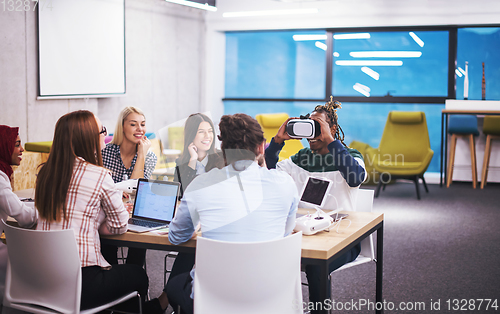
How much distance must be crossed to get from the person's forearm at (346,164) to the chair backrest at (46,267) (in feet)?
4.28

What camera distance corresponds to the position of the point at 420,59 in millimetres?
7328

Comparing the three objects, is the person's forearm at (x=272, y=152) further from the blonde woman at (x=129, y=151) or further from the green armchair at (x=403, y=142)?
the green armchair at (x=403, y=142)

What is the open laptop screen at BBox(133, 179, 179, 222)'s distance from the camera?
2240 mm

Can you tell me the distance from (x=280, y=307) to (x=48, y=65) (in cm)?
421

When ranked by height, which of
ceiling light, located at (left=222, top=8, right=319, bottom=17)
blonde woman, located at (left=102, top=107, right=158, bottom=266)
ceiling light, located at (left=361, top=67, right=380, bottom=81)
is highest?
ceiling light, located at (left=222, top=8, right=319, bottom=17)

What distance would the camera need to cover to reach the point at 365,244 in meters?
2.52

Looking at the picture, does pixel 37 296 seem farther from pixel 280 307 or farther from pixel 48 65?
pixel 48 65

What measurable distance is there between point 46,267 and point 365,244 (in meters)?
1.54

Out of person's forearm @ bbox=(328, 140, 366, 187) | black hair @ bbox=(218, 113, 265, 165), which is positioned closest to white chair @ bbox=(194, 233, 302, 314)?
black hair @ bbox=(218, 113, 265, 165)

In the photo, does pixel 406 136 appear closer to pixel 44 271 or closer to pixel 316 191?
pixel 316 191

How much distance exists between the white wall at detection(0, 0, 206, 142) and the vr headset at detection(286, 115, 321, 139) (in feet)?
10.9

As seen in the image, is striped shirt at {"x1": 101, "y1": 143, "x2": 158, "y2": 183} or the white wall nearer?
striped shirt at {"x1": 101, "y1": 143, "x2": 158, "y2": 183}

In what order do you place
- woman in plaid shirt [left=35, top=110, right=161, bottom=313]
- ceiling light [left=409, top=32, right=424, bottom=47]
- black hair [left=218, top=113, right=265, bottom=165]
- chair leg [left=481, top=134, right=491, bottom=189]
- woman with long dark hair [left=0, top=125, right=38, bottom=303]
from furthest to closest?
ceiling light [left=409, top=32, right=424, bottom=47], chair leg [left=481, top=134, right=491, bottom=189], woman with long dark hair [left=0, top=125, right=38, bottom=303], woman in plaid shirt [left=35, top=110, right=161, bottom=313], black hair [left=218, top=113, right=265, bottom=165]

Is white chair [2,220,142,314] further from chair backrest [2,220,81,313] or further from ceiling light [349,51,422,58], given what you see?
ceiling light [349,51,422,58]
